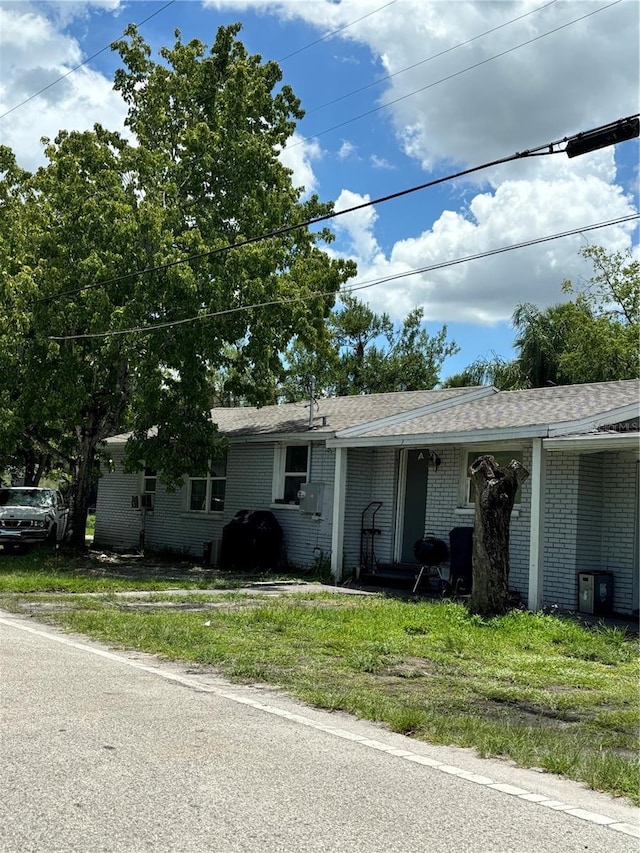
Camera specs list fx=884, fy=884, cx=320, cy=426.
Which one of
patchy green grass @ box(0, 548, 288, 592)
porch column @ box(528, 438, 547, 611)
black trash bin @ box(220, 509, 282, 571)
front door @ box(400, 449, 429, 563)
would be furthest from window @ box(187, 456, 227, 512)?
porch column @ box(528, 438, 547, 611)

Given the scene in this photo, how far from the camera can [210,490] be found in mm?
22984

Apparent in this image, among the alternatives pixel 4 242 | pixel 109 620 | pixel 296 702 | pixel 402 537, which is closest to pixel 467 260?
pixel 402 537

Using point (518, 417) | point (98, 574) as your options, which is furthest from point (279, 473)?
point (518, 417)

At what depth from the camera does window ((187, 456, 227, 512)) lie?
22641mm

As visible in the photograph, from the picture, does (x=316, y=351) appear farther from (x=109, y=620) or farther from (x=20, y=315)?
(x=109, y=620)

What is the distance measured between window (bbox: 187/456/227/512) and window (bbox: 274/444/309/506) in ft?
6.85

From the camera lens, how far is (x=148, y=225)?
18234 mm

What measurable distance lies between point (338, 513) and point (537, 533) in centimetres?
511

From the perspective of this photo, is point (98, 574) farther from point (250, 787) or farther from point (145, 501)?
point (250, 787)

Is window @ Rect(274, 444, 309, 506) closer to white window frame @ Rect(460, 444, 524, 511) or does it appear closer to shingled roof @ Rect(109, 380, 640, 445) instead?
shingled roof @ Rect(109, 380, 640, 445)

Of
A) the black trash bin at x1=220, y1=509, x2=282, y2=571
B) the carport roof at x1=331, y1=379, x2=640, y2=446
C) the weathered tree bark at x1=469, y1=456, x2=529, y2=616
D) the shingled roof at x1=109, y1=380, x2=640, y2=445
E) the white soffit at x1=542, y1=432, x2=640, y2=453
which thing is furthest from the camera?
the black trash bin at x1=220, y1=509, x2=282, y2=571

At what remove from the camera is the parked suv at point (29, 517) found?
21703 mm

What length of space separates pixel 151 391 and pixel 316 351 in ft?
14.8

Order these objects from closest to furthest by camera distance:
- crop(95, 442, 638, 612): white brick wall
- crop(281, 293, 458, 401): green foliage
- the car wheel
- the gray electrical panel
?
crop(95, 442, 638, 612): white brick wall, the gray electrical panel, the car wheel, crop(281, 293, 458, 401): green foliage
